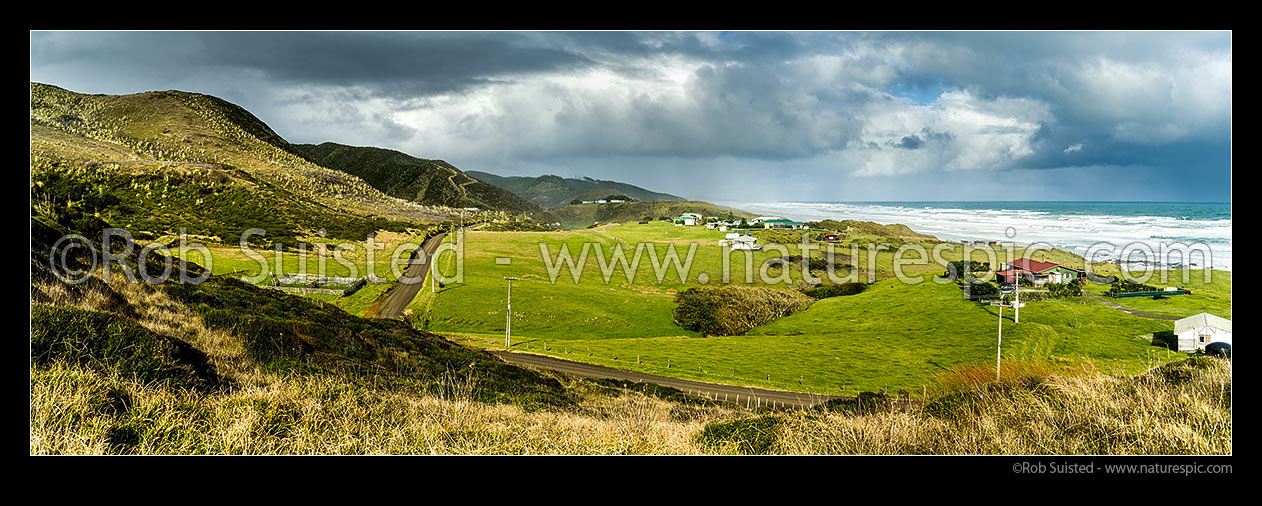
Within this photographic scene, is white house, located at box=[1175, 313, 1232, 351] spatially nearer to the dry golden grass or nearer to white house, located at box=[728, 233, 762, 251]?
the dry golden grass

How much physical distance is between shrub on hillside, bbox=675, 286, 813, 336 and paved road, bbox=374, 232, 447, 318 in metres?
25.4

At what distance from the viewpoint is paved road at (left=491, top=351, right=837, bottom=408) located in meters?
26.6

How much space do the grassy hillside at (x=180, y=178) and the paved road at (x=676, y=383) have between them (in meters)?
25.5

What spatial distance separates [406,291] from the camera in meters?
53.0

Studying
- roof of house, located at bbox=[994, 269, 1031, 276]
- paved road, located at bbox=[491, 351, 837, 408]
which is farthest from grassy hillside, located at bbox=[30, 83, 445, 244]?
roof of house, located at bbox=[994, 269, 1031, 276]

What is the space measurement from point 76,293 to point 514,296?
46885mm

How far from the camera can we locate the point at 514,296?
5278 centimetres

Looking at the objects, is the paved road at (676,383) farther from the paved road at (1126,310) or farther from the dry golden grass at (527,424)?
the paved road at (1126,310)

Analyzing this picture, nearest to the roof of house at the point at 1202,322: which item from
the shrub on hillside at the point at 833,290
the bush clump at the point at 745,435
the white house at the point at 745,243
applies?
the bush clump at the point at 745,435

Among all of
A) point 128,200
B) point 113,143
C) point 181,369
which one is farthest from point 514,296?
point 113,143

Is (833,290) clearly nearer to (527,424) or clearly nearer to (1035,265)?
(1035,265)

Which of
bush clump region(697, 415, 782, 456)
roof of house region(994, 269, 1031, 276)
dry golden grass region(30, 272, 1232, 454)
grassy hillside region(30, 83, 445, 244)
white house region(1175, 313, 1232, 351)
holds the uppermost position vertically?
grassy hillside region(30, 83, 445, 244)

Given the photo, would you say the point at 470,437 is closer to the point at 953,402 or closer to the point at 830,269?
the point at 953,402

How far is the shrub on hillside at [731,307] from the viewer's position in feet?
181
